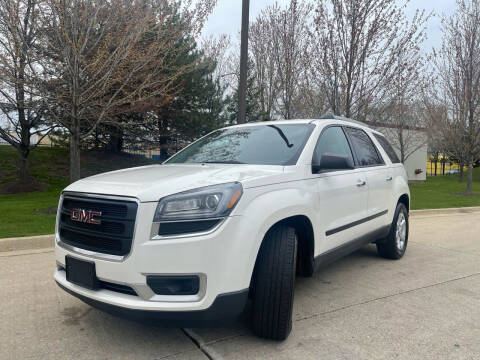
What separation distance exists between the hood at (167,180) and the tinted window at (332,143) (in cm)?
72

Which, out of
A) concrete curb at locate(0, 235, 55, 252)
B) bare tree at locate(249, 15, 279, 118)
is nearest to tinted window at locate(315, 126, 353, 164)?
concrete curb at locate(0, 235, 55, 252)

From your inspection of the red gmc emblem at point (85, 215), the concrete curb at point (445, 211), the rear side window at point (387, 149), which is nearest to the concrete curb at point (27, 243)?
the red gmc emblem at point (85, 215)

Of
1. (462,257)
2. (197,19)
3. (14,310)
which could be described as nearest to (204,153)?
(14,310)

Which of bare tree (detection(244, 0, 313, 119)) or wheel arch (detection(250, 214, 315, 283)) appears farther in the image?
bare tree (detection(244, 0, 313, 119))

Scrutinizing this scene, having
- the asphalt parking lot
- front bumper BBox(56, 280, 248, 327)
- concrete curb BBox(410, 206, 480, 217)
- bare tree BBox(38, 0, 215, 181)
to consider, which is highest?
bare tree BBox(38, 0, 215, 181)

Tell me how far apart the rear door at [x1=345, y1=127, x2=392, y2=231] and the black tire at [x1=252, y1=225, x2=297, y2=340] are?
6.01ft

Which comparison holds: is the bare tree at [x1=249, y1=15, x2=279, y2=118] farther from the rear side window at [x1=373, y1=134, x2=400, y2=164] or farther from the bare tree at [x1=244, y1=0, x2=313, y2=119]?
the rear side window at [x1=373, y1=134, x2=400, y2=164]

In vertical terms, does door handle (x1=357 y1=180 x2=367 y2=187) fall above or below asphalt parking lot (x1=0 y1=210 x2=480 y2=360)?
above

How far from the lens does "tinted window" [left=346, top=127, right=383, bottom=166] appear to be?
4306 millimetres

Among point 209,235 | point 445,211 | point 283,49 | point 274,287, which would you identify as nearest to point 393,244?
point 274,287

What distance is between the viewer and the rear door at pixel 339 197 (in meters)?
3.32

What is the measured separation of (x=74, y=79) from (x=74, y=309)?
5329 mm

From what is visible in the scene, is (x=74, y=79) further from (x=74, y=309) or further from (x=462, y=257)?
(x=462, y=257)

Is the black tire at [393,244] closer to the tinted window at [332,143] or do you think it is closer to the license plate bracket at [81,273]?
the tinted window at [332,143]
